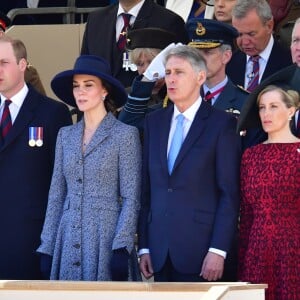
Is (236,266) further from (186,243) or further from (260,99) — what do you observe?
(260,99)

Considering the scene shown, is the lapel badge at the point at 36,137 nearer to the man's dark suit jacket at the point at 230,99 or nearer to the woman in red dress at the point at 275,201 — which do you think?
the man's dark suit jacket at the point at 230,99

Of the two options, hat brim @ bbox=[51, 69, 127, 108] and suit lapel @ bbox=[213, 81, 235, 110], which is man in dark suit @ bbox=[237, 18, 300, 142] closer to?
suit lapel @ bbox=[213, 81, 235, 110]

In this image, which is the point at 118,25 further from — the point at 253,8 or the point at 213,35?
the point at 213,35

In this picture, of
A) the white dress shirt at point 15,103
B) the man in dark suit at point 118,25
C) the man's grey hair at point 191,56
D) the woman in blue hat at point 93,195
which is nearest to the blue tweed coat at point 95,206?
the woman in blue hat at point 93,195

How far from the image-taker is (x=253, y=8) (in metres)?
7.72

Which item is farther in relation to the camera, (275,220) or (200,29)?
(200,29)

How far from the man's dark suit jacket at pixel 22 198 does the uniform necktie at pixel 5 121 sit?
4 cm

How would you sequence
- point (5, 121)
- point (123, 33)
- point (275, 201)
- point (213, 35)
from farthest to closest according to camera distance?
point (123, 33) → point (213, 35) → point (5, 121) → point (275, 201)

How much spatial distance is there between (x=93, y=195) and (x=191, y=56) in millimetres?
937

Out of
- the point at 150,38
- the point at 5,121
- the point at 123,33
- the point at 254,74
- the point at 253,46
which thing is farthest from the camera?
the point at 123,33

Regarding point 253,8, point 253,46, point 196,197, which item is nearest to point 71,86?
point 196,197

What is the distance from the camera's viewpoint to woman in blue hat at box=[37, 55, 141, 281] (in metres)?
6.27

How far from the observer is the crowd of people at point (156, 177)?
6180mm

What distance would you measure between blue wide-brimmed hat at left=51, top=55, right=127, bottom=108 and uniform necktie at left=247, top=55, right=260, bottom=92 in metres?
1.14
